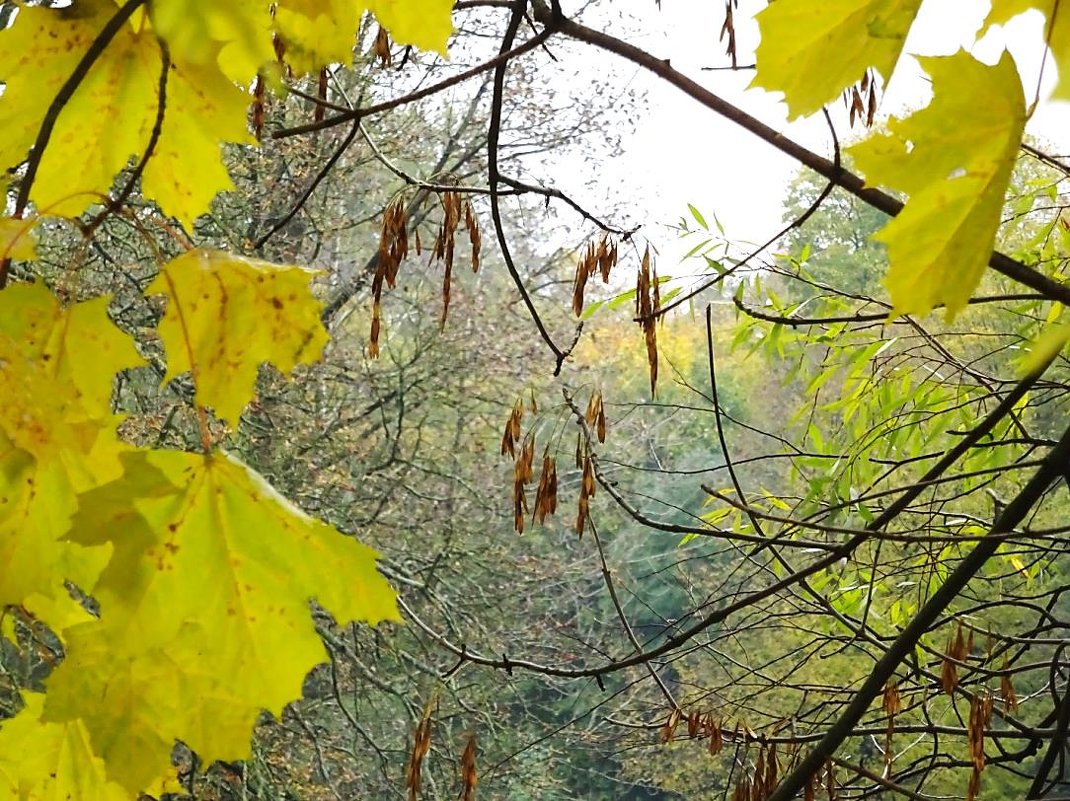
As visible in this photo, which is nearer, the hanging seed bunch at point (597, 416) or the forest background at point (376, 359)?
the forest background at point (376, 359)

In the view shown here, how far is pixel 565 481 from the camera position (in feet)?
18.3

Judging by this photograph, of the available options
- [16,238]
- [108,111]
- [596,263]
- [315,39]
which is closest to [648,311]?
[596,263]

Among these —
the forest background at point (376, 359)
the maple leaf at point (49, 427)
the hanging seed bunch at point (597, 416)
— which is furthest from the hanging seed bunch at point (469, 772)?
the maple leaf at point (49, 427)

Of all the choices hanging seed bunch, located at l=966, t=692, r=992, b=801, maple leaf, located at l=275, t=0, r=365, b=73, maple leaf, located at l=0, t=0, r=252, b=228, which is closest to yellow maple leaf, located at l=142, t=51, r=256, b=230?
maple leaf, located at l=0, t=0, r=252, b=228

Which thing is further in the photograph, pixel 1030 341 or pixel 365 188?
pixel 365 188

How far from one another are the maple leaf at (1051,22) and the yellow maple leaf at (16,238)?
12.7 inches

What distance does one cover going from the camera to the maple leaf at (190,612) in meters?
0.35

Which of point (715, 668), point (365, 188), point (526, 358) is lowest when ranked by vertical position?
point (715, 668)

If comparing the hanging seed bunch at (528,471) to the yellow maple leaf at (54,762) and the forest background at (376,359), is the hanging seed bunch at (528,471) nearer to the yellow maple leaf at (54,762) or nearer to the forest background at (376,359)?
the forest background at (376,359)

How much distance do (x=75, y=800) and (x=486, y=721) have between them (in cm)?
361

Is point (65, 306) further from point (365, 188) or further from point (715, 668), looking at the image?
point (715, 668)

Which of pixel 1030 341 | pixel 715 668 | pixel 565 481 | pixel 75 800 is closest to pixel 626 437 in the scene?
pixel 565 481

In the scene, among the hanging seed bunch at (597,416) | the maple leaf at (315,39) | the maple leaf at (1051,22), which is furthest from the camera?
the hanging seed bunch at (597,416)

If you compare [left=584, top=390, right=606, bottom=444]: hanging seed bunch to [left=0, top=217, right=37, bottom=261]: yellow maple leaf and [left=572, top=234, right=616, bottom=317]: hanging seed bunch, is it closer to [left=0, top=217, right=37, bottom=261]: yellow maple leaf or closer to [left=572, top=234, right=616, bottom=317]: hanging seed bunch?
[left=572, top=234, right=616, bottom=317]: hanging seed bunch
